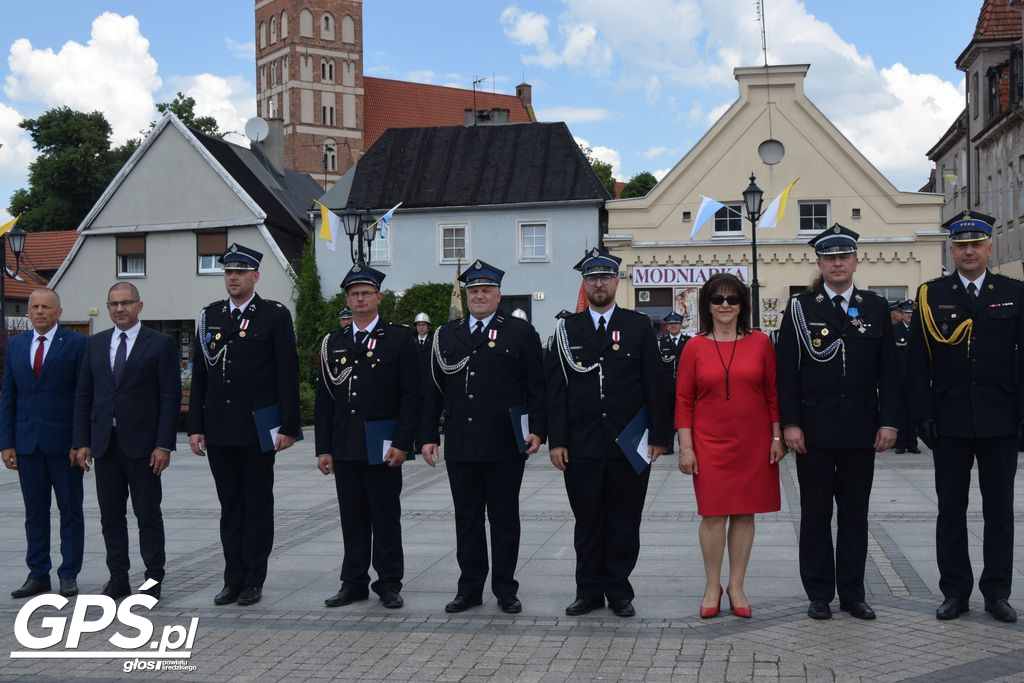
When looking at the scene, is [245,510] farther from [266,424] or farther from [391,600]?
[391,600]

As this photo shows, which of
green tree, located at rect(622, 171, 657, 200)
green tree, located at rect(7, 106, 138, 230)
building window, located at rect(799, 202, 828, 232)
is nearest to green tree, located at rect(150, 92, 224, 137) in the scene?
green tree, located at rect(7, 106, 138, 230)

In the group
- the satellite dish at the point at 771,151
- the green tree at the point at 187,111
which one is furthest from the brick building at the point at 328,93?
the satellite dish at the point at 771,151

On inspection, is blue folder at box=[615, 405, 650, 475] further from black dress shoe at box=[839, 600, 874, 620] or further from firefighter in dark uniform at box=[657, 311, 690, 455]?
firefighter in dark uniform at box=[657, 311, 690, 455]

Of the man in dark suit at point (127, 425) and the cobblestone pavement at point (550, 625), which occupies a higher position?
the man in dark suit at point (127, 425)

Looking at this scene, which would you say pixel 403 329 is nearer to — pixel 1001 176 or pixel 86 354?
pixel 86 354

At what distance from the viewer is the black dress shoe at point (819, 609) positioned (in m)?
6.86

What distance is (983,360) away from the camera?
6949 millimetres

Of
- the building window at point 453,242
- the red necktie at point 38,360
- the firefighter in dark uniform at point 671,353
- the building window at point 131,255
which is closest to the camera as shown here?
the red necktie at point 38,360

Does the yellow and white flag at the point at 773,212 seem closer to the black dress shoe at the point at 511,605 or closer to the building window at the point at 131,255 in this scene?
the black dress shoe at the point at 511,605

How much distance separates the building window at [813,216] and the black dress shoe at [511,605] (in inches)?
1135

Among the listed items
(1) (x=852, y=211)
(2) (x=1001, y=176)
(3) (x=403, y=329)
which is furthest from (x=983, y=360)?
(2) (x=1001, y=176)

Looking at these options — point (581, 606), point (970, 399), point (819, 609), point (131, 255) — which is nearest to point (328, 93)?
point (131, 255)

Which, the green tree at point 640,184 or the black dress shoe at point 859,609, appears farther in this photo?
the green tree at point 640,184

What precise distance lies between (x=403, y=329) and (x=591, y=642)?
2480 mm
